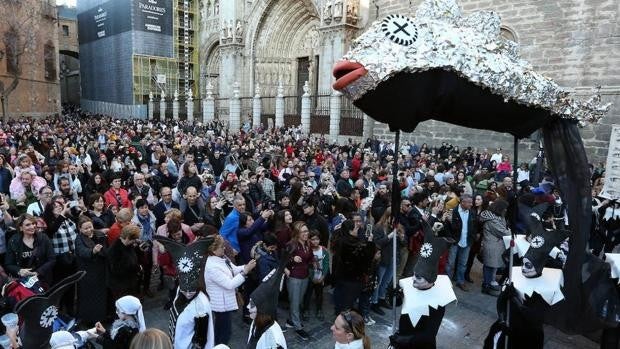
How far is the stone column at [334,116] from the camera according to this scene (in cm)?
2077

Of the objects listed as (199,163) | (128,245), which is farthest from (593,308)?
(199,163)

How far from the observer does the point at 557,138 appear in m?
3.37

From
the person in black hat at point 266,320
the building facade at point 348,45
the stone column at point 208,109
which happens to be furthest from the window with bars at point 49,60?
the person in black hat at point 266,320

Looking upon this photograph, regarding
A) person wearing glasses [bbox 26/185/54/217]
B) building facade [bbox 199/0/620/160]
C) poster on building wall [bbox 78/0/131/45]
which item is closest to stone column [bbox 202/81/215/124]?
building facade [bbox 199/0/620/160]

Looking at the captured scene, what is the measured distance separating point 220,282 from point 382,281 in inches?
113

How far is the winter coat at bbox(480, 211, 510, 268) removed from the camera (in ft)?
22.5

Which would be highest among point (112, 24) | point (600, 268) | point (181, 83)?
point (112, 24)

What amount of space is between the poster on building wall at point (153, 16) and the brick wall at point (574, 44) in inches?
1049

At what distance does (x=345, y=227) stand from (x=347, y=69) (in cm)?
294

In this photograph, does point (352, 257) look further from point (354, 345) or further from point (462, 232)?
point (462, 232)

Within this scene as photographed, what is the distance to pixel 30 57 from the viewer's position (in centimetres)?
3409

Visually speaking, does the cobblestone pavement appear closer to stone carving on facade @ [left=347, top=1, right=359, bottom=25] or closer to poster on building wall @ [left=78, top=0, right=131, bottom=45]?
stone carving on facade @ [left=347, top=1, right=359, bottom=25]

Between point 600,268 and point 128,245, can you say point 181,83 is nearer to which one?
point 128,245

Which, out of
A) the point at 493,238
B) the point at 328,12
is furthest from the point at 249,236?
the point at 328,12
